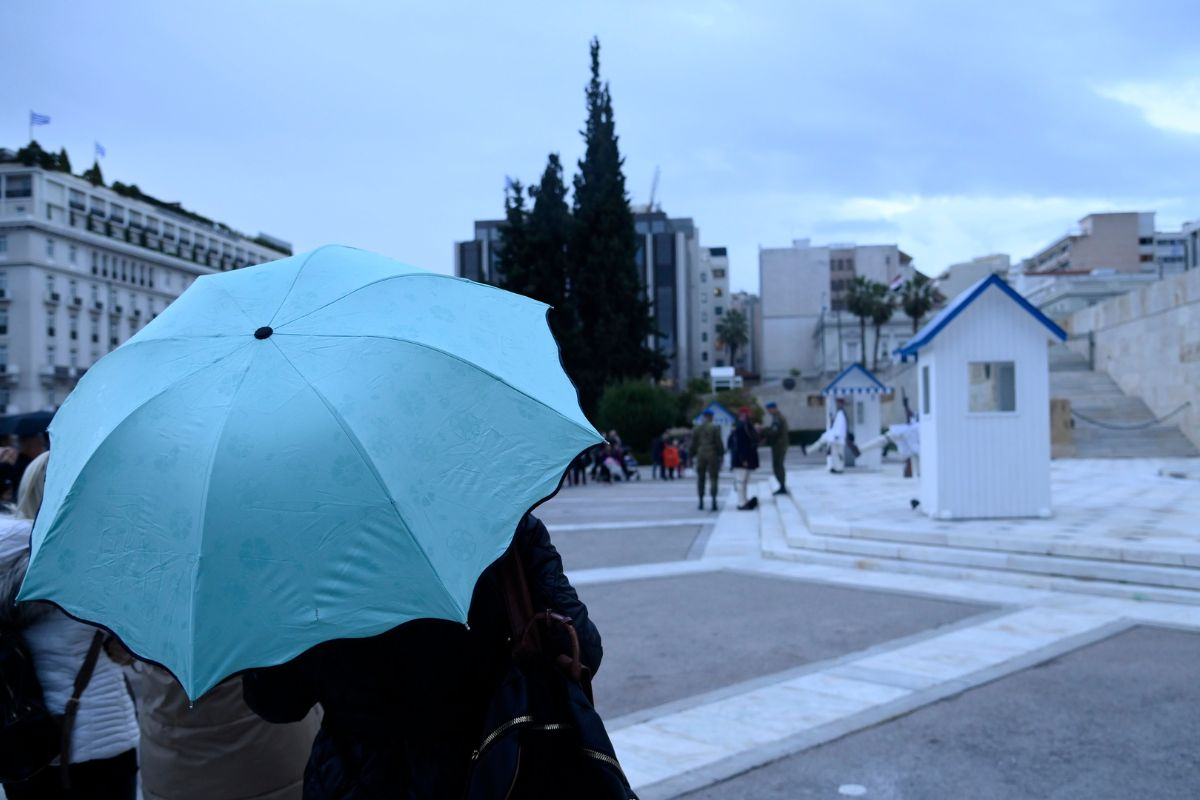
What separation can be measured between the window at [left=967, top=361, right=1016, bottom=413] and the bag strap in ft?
35.1

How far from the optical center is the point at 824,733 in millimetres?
5395

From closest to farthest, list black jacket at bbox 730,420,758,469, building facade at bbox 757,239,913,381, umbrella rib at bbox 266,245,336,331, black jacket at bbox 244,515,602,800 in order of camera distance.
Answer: black jacket at bbox 244,515,602,800 < umbrella rib at bbox 266,245,336,331 < black jacket at bbox 730,420,758,469 < building facade at bbox 757,239,913,381

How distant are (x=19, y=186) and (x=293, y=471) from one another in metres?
93.3

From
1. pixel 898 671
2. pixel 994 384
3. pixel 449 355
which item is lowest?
pixel 898 671

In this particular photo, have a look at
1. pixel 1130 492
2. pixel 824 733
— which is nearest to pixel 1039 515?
pixel 1130 492

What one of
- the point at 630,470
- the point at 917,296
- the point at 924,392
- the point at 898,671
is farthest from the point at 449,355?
the point at 917,296

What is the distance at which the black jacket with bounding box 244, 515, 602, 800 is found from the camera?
7.14ft

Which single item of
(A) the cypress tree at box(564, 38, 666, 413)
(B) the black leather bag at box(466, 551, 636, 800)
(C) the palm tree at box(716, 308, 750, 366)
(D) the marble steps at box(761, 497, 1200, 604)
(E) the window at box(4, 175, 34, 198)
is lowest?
(D) the marble steps at box(761, 497, 1200, 604)

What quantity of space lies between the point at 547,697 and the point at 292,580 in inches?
23.9

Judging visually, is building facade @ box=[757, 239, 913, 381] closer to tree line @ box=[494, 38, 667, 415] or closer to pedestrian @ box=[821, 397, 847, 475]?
tree line @ box=[494, 38, 667, 415]

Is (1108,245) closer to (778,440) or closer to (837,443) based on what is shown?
(837,443)

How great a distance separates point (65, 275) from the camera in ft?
265

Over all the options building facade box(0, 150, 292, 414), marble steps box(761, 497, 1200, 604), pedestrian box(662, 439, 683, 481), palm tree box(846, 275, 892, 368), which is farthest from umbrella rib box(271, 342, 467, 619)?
palm tree box(846, 275, 892, 368)

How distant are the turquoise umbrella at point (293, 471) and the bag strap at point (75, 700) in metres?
1.11
